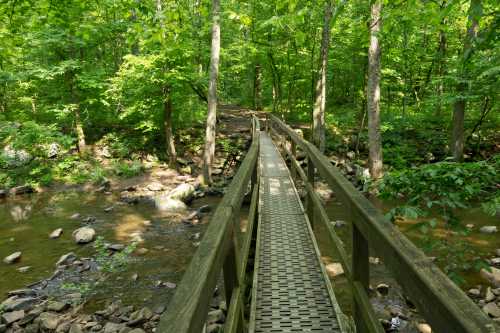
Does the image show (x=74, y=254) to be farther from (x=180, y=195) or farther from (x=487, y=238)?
(x=487, y=238)

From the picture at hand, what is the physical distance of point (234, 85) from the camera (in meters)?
46.0

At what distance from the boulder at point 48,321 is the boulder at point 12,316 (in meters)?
0.39

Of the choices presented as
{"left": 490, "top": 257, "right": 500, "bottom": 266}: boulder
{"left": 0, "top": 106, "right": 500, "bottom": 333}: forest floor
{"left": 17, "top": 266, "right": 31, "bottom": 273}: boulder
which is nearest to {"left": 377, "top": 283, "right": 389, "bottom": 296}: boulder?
{"left": 0, "top": 106, "right": 500, "bottom": 333}: forest floor

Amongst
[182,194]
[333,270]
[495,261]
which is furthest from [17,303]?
[495,261]

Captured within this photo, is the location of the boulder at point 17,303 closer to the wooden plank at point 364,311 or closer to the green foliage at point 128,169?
the wooden plank at point 364,311

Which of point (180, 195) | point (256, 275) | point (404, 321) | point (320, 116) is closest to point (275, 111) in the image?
point (320, 116)

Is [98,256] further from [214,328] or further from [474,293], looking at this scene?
[474,293]

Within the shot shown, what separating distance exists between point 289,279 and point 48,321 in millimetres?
4837

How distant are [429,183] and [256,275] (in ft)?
6.60

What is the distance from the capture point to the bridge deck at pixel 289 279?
308 centimetres

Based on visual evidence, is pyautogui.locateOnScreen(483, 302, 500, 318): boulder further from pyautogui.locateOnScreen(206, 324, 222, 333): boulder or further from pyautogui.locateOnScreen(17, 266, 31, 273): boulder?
pyautogui.locateOnScreen(17, 266, 31, 273): boulder

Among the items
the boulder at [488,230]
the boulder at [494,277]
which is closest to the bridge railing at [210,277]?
the boulder at [494,277]

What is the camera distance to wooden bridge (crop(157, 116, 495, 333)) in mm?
1213

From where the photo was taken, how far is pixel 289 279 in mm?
3791
